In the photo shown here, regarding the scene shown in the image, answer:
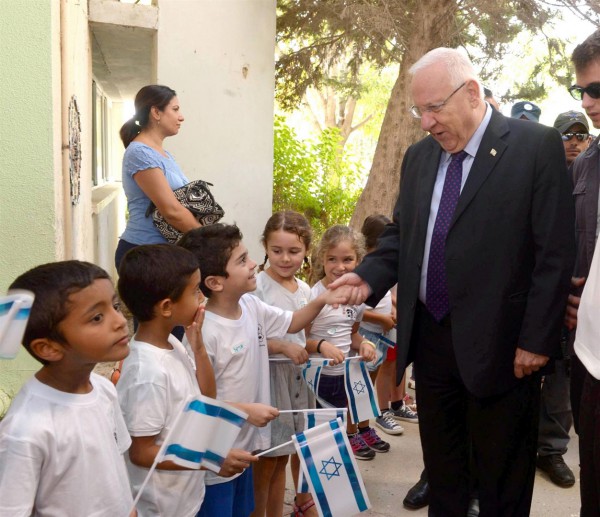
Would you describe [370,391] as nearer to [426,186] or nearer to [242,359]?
[242,359]

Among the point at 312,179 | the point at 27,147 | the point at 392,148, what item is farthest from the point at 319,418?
the point at 312,179

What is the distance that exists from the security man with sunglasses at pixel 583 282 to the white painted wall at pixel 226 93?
4334mm

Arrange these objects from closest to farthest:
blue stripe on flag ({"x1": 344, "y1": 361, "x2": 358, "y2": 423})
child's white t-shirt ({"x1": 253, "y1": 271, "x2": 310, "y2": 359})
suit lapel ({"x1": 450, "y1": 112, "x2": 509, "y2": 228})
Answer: suit lapel ({"x1": 450, "y1": 112, "x2": 509, "y2": 228})
child's white t-shirt ({"x1": 253, "y1": 271, "x2": 310, "y2": 359})
blue stripe on flag ({"x1": 344, "y1": 361, "x2": 358, "y2": 423})

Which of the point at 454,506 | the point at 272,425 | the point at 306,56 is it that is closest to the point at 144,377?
the point at 272,425

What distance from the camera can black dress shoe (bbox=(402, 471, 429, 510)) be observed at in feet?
12.3

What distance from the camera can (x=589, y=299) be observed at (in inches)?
88.0

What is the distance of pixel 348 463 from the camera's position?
2.58 m

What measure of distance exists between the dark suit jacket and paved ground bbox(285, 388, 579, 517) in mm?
1366

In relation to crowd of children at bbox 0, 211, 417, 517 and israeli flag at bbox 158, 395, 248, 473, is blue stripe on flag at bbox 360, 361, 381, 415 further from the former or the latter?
israeli flag at bbox 158, 395, 248, 473

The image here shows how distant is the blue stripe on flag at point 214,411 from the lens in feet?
6.75

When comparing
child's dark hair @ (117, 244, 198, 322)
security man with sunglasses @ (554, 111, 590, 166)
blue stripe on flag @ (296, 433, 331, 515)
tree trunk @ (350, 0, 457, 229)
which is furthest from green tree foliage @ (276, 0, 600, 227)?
blue stripe on flag @ (296, 433, 331, 515)

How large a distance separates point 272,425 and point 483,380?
3.39ft

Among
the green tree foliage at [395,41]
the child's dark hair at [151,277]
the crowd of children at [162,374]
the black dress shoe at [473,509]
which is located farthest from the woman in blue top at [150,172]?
the green tree foliage at [395,41]

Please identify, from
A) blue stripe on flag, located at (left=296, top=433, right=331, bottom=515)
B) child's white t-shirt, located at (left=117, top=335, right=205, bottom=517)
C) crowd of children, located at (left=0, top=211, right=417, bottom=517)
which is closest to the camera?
crowd of children, located at (left=0, top=211, right=417, bottom=517)
